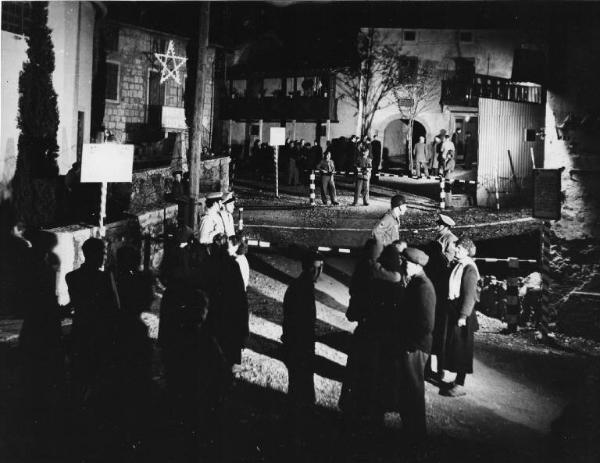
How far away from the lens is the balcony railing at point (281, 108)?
29703 millimetres

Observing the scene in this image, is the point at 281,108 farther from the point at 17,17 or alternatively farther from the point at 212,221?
the point at 212,221

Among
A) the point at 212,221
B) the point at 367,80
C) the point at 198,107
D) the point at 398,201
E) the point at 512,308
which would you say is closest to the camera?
the point at 398,201

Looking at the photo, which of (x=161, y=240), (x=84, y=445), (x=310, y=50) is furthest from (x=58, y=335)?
(x=310, y=50)

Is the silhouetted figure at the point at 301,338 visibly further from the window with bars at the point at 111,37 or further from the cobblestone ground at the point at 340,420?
the window with bars at the point at 111,37

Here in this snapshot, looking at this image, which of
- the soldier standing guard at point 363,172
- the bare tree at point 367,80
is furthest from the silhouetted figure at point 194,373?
the bare tree at point 367,80

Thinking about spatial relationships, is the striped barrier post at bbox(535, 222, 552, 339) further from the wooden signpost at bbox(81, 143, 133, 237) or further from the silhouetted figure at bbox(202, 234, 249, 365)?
the wooden signpost at bbox(81, 143, 133, 237)

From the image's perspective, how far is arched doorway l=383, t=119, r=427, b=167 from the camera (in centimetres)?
3219

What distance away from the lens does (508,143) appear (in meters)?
16.5

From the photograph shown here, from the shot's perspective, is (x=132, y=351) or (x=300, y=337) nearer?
(x=300, y=337)

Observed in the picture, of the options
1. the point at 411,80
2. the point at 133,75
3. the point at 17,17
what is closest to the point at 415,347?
the point at 17,17

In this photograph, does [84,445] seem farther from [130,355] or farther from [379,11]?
[379,11]

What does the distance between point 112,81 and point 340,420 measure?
2380 cm

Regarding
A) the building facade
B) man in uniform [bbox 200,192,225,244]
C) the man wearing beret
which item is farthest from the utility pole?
the man wearing beret

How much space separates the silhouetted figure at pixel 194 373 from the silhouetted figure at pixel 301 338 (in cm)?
73
